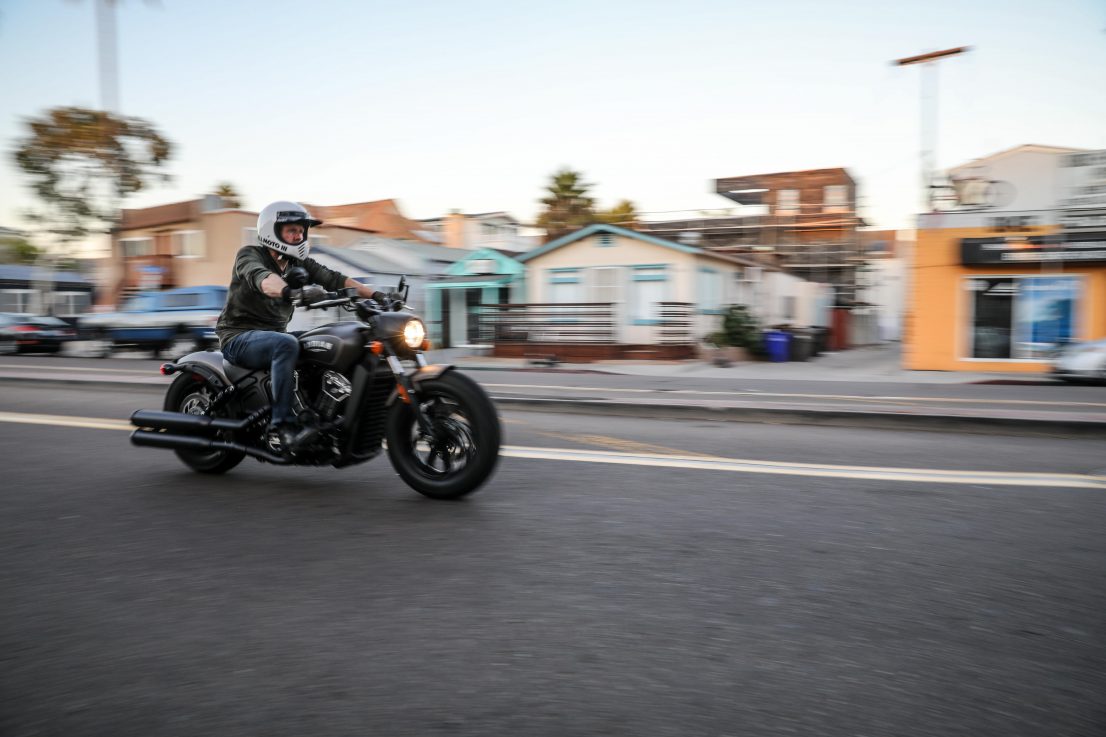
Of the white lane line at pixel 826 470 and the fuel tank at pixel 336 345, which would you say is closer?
the fuel tank at pixel 336 345

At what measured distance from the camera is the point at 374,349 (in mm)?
4648

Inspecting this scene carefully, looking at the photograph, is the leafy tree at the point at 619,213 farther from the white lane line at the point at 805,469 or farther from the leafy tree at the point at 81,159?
the white lane line at the point at 805,469

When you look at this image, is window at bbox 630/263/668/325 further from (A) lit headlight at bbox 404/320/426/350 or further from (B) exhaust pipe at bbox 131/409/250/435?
(A) lit headlight at bbox 404/320/426/350

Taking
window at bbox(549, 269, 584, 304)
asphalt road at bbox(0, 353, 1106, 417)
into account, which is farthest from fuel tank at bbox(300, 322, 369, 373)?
window at bbox(549, 269, 584, 304)

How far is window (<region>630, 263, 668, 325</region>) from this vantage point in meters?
27.9

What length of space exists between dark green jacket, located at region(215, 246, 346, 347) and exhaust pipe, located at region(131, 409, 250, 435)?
19.5 inches

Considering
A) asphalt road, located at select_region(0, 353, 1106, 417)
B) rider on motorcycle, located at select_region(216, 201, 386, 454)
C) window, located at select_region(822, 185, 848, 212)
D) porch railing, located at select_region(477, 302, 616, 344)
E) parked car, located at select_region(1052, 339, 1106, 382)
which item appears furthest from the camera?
window, located at select_region(822, 185, 848, 212)

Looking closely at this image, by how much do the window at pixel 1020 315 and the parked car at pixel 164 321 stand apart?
2043 centimetres

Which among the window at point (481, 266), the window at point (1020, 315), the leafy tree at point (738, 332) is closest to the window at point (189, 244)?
the window at point (481, 266)

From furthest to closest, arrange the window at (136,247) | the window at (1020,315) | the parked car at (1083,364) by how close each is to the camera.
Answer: the window at (136,247)
the window at (1020,315)
the parked car at (1083,364)

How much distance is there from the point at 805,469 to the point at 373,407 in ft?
9.21

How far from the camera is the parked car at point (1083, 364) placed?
17.4 meters

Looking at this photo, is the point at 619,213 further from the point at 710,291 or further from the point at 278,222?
the point at 278,222

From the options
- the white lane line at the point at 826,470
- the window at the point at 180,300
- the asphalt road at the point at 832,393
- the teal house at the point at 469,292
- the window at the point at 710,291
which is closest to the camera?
the white lane line at the point at 826,470
